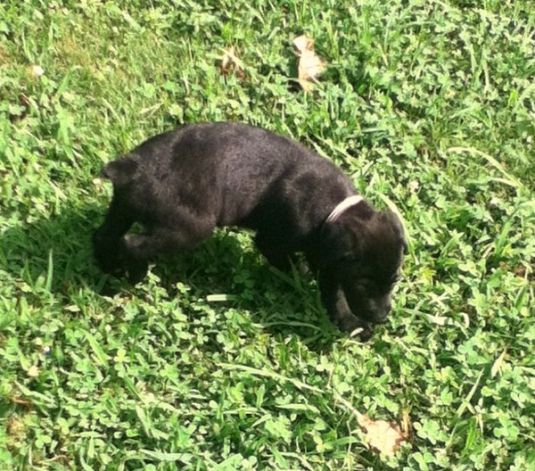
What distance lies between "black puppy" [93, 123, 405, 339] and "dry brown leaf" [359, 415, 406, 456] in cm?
47

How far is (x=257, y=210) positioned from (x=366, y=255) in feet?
1.90

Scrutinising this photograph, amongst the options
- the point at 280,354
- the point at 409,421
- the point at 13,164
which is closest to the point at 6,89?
the point at 13,164

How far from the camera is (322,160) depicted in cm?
503

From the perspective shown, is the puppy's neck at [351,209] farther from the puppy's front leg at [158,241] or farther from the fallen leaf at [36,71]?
the fallen leaf at [36,71]

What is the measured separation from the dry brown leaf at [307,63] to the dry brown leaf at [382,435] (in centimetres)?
221

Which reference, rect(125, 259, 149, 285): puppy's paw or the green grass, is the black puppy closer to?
rect(125, 259, 149, 285): puppy's paw

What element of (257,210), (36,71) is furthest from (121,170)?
(36,71)

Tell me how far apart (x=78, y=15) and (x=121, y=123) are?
3.16 feet

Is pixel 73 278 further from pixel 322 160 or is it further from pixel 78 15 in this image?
pixel 78 15

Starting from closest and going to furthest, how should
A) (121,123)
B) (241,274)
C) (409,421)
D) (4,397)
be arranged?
(4,397) → (409,421) → (241,274) → (121,123)

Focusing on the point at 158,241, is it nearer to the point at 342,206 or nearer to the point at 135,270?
the point at 135,270

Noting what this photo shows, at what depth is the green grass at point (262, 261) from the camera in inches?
181

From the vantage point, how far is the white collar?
4801mm

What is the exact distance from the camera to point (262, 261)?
5.32 metres
